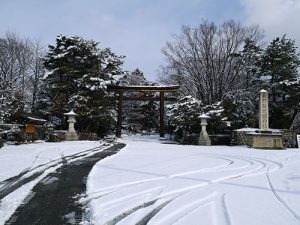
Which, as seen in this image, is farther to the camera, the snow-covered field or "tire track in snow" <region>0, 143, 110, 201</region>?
"tire track in snow" <region>0, 143, 110, 201</region>

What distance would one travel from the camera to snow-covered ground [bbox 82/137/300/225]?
4.25 meters

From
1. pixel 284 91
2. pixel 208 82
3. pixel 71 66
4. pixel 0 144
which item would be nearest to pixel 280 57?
pixel 284 91

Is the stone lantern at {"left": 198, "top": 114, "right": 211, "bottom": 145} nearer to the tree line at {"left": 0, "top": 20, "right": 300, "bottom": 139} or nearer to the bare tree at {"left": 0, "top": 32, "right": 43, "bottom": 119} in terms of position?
the tree line at {"left": 0, "top": 20, "right": 300, "bottom": 139}

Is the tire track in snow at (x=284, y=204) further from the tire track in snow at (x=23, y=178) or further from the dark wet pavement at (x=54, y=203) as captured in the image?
the tire track in snow at (x=23, y=178)

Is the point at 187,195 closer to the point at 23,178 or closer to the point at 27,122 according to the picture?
the point at 23,178

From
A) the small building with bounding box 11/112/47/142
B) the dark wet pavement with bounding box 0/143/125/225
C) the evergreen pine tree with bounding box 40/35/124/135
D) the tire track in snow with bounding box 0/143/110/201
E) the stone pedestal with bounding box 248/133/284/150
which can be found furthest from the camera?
the evergreen pine tree with bounding box 40/35/124/135

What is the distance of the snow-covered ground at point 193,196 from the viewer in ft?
14.0

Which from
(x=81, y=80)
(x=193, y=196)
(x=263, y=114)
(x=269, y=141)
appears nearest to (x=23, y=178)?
(x=193, y=196)

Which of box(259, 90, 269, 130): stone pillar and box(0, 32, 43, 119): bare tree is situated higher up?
box(0, 32, 43, 119): bare tree

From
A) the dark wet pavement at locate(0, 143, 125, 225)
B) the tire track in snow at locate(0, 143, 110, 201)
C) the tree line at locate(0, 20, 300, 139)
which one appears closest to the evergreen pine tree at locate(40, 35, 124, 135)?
the tree line at locate(0, 20, 300, 139)

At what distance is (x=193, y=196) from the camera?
214 inches

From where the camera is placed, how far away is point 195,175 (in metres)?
7.49

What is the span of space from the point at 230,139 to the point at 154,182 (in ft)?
55.5

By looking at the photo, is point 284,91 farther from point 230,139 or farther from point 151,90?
point 151,90
